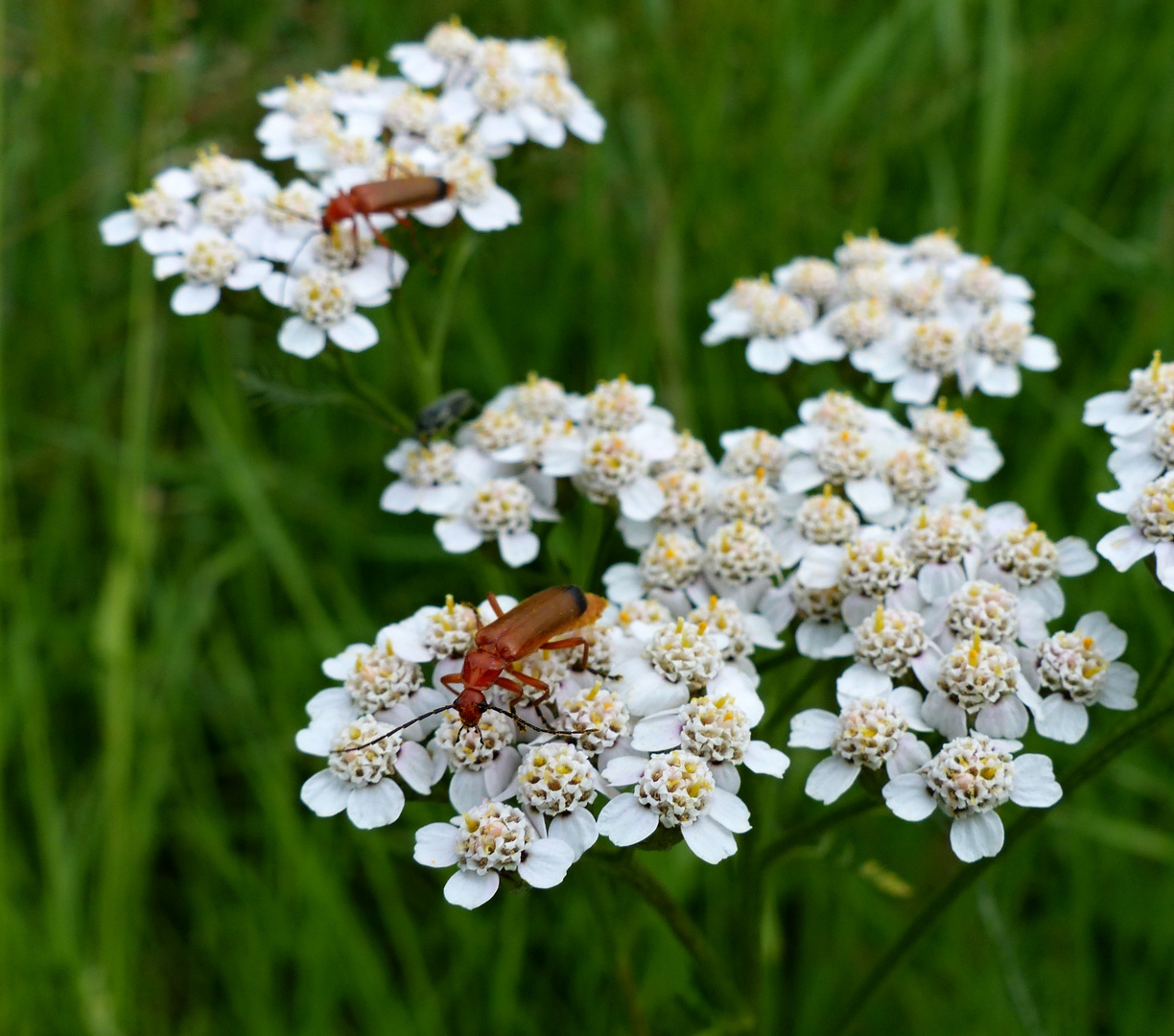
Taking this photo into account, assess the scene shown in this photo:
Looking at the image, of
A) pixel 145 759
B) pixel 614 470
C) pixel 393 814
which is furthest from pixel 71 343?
pixel 393 814

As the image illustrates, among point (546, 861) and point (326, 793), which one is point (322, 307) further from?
point (546, 861)

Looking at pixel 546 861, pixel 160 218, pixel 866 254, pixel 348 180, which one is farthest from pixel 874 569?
pixel 160 218

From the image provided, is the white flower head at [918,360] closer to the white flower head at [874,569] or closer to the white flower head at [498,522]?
the white flower head at [874,569]

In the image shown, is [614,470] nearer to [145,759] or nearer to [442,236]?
[442,236]

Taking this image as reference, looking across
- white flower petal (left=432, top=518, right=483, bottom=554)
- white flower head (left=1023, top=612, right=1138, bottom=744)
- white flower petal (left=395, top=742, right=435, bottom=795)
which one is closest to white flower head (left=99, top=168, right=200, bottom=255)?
white flower petal (left=432, top=518, right=483, bottom=554)

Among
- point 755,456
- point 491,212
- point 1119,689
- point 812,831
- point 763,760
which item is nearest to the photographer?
point 763,760

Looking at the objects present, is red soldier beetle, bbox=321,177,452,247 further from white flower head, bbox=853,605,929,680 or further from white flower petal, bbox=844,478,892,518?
white flower head, bbox=853,605,929,680

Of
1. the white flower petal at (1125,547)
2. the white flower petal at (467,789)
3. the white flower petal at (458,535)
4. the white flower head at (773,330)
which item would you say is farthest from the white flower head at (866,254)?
the white flower petal at (467,789)
